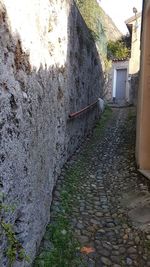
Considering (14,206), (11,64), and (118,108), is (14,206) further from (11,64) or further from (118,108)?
(118,108)

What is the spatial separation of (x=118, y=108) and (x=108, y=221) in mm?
11480

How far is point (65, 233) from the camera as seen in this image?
3.98m

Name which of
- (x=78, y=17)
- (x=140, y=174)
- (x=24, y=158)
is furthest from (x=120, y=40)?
(x=24, y=158)

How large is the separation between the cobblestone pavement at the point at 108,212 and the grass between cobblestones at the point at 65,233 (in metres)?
0.07

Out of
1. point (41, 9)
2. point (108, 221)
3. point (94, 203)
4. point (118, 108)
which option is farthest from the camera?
point (118, 108)

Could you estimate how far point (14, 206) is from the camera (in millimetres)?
2688

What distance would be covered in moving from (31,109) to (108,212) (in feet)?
7.28

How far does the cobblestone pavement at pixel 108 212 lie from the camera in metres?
3.73

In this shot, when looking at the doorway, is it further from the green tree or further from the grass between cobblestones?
the grass between cobblestones

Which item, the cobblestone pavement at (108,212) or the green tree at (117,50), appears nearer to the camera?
the cobblestone pavement at (108,212)

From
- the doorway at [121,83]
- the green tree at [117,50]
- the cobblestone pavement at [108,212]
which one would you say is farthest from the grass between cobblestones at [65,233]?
the green tree at [117,50]

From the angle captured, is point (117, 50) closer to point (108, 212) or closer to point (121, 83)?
point (121, 83)

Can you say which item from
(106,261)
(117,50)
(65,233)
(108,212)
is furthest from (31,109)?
(117,50)

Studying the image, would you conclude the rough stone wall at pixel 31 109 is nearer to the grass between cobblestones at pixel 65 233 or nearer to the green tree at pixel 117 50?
the grass between cobblestones at pixel 65 233
